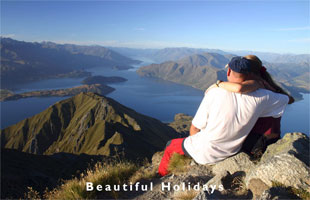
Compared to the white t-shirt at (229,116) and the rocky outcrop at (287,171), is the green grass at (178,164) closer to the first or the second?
the white t-shirt at (229,116)

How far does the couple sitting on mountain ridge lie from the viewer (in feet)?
13.7

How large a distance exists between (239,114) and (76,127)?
123 meters

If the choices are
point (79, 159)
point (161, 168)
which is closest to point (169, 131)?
point (79, 159)

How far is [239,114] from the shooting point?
4.21m

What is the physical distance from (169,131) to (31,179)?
81.3 metres

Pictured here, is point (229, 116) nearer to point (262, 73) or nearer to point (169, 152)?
point (262, 73)

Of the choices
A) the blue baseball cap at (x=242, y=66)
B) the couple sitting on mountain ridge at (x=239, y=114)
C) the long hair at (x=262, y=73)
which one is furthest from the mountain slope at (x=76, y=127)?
the blue baseball cap at (x=242, y=66)

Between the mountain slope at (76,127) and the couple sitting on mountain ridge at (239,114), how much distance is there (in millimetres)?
77901

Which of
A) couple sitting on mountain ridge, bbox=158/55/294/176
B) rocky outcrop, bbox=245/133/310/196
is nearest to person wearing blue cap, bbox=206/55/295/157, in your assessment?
couple sitting on mountain ridge, bbox=158/55/294/176

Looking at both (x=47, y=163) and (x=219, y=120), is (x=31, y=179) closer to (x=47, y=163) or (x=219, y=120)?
(x=47, y=163)

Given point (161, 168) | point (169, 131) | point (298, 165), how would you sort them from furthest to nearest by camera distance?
point (169, 131) → point (161, 168) → point (298, 165)

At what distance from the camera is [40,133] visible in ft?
381

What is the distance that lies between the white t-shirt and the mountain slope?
78127 mm

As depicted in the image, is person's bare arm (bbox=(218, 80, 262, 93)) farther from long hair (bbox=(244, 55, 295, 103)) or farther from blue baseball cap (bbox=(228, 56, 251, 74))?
long hair (bbox=(244, 55, 295, 103))
